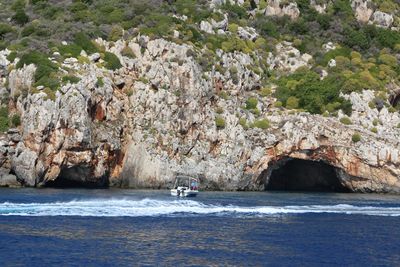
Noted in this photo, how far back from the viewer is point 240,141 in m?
92.4

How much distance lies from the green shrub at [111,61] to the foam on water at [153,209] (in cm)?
3136

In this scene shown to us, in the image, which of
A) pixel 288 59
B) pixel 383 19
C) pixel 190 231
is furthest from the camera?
pixel 383 19

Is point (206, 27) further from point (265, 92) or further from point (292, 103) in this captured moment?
point (292, 103)

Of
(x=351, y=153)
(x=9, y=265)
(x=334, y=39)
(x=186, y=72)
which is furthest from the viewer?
(x=334, y=39)

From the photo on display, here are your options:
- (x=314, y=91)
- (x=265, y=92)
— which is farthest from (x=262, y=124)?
(x=314, y=91)

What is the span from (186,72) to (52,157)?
26.0 metres

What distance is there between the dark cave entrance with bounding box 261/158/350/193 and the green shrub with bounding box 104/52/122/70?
31252 mm

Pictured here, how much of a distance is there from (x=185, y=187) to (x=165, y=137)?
1260 cm

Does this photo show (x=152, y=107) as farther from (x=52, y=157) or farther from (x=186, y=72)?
(x=52, y=157)

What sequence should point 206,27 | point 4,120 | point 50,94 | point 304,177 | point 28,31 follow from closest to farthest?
point 50,94, point 4,120, point 28,31, point 304,177, point 206,27

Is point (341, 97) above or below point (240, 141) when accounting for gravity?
above

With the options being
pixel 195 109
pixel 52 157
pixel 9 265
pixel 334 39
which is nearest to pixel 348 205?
pixel 195 109

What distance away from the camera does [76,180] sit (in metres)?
87.8

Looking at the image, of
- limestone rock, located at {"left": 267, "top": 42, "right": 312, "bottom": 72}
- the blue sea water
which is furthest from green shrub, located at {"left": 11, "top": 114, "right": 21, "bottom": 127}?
limestone rock, located at {"left": 267, "top": 42, "right": 312, "bottom": 72}
